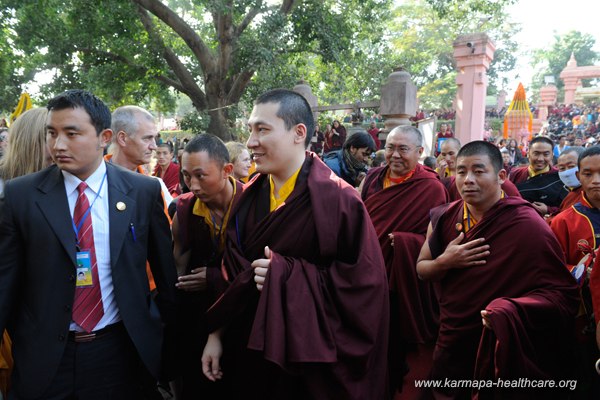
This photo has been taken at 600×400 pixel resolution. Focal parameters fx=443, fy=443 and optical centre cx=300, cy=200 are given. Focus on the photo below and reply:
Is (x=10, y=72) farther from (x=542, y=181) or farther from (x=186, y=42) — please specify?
(x=542, y=181)

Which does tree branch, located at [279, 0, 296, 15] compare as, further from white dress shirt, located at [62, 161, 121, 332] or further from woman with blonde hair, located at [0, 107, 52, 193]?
white dress shirt, located at [62, 161, 121, 332]

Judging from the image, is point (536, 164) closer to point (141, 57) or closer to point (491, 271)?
point (491, 271)

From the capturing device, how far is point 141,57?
1112 cm

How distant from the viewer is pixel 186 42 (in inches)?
446

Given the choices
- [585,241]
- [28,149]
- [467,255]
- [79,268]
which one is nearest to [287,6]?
[28,149]

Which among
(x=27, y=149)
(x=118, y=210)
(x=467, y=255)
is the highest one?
(x=27, y=149)

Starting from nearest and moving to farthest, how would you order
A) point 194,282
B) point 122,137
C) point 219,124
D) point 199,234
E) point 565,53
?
1. point 194,282
2. point 199,234
3. point 122,137
4. point 219,124
5. point 565,53

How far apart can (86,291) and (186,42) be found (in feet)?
34.9

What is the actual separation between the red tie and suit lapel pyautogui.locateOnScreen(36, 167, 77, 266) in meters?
0.06

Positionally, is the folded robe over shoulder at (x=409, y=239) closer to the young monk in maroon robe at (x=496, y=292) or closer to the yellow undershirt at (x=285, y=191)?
the young monk in maroon robe at (x=496, y=292)

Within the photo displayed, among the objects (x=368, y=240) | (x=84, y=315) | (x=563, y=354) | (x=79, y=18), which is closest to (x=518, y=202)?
(x=563, y=354)

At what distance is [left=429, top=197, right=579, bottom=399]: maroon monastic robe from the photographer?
226cm

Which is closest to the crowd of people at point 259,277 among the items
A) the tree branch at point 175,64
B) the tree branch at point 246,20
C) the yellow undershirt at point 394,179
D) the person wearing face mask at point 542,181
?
the yellow undershirt at point 394,179

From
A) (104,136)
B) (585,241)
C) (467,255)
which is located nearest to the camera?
(104,136)
